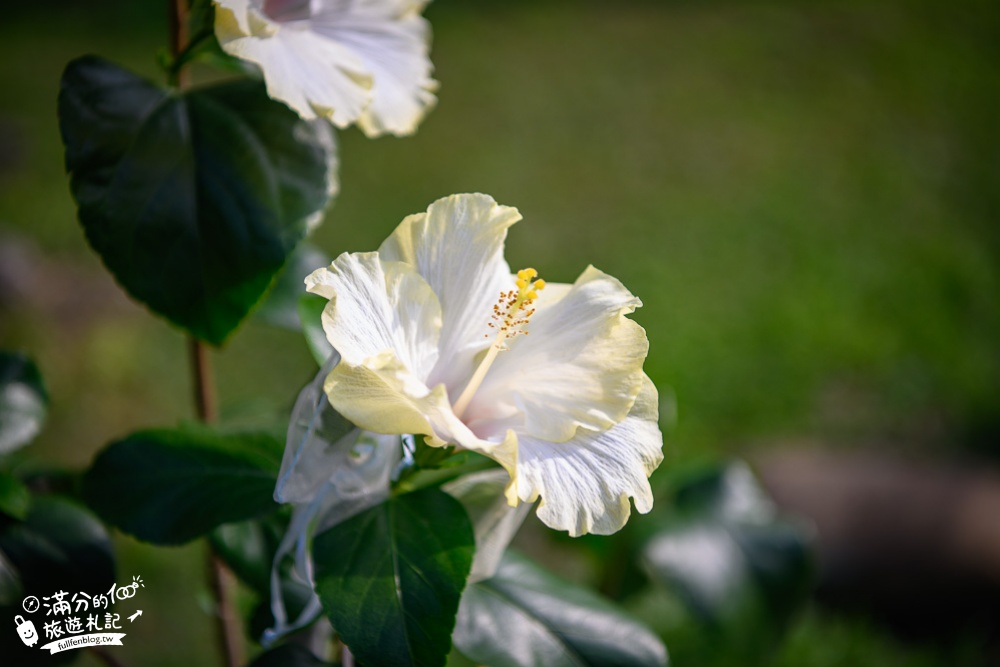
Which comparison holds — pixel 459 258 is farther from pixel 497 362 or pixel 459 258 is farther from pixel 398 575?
pixel 398 575

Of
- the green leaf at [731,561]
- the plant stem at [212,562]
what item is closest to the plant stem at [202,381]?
the plant stem at [212,562]

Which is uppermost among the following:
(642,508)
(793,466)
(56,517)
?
(642,508)

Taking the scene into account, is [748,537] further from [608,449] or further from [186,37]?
[186,37]

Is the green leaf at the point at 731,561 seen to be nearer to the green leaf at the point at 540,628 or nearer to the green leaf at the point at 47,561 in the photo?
the green leaf at the point at 540,628

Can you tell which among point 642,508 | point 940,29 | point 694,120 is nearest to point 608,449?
point 642,508

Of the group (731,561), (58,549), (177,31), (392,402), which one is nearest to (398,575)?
(392,402)

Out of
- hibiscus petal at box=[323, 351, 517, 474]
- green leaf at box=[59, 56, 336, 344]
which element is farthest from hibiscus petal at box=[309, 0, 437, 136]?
hibiscus petal at box=[323, 351, 517, 474]
